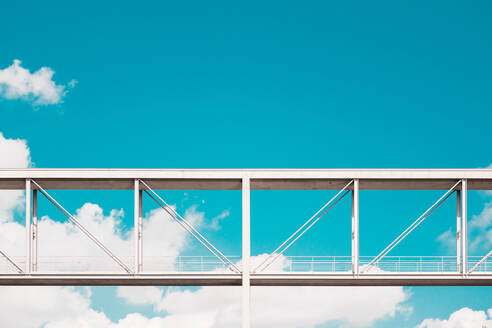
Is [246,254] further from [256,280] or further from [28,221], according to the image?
[28,221]

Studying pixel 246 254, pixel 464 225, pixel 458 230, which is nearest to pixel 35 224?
pixel 246 254

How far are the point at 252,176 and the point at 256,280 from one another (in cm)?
432

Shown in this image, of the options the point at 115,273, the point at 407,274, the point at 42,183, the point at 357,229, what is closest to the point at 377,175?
the point at 357,229

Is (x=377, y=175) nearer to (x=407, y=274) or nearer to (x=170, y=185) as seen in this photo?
(x=407, y=274)

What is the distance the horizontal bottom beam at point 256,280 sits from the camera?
30.0 metres

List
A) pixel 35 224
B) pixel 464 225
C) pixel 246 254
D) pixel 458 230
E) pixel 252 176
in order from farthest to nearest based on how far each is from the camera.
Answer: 1. pixel 35 224
2. pixel 458 230
3. pixel 464 225
4. pixel 252 176
5. pixel 246 254

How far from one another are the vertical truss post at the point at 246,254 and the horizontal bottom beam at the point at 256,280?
44 centimetres

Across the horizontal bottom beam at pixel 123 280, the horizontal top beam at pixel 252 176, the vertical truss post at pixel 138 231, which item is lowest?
the horizontal bottom beam at pixel 123 280

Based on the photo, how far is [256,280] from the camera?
30141 millimetres

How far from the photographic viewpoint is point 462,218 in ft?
99.8

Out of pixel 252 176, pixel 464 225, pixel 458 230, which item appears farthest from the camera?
pixel 458 230

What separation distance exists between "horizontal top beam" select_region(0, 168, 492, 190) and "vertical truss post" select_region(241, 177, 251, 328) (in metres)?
0.67

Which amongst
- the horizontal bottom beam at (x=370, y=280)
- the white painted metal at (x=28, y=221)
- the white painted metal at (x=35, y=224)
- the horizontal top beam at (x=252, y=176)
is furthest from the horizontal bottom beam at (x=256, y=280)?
the horizontal top beam at (x=252, y=176)

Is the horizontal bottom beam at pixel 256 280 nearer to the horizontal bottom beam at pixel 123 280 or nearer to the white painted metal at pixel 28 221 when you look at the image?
the horizontal bottom beam at pixel 123 280
